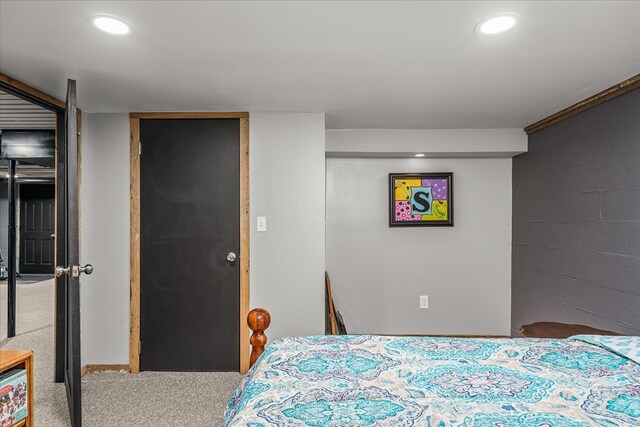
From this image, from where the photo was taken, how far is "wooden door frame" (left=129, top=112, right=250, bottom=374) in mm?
3016

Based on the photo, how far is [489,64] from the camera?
6.91 feet

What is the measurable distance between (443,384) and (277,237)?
190 centimetres

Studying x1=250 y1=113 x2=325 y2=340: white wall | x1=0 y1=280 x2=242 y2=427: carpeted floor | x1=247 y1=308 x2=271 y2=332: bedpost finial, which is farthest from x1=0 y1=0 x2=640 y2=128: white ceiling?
x1=0 y1=280 x2=242 y2=427: carpeted floor

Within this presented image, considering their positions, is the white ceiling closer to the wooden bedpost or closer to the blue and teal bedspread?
the wooden bedpost

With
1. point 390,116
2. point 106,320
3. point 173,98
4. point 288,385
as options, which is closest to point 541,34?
point 390,116

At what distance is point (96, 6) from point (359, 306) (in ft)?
10.7

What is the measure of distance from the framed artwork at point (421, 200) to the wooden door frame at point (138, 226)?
1573mm

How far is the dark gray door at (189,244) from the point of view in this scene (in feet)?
9.91

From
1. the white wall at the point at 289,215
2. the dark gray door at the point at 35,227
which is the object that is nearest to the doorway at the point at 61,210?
the white wall at the point at 289,215

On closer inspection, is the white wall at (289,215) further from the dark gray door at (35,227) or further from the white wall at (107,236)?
the dark gray door at (35,227)

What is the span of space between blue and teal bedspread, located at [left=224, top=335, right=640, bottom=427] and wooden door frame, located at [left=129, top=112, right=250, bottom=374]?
124 cm

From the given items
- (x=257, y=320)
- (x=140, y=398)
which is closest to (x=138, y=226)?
(x=140, y=398)

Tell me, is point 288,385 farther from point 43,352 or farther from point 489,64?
point 43,352

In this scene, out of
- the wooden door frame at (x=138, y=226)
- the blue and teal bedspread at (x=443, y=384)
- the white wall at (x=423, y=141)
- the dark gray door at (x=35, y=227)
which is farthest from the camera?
the dark gray door at (x=35, y=227)
